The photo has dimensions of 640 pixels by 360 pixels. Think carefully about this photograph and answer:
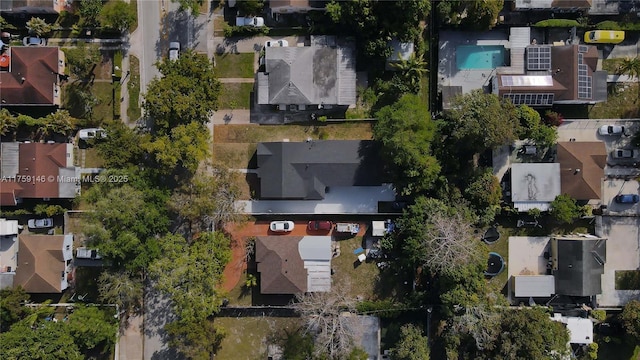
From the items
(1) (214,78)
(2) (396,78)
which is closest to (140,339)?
(1) (214,78)

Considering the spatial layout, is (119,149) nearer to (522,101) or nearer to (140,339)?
(140,339)

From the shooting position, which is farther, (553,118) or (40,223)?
(40,223)

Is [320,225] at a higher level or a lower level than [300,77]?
lower

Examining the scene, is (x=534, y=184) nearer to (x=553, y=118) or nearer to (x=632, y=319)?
(x=553, y=118)

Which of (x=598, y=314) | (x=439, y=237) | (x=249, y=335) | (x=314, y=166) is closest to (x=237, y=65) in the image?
(x=314, y=166)

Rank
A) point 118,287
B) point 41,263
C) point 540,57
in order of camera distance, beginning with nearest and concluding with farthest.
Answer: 1. point 118,287
2. point 540,57
3. point 41,263

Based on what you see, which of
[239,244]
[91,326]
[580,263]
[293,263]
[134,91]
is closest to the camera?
[91,326]
